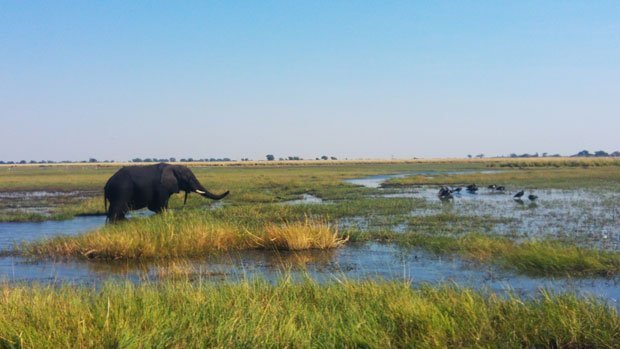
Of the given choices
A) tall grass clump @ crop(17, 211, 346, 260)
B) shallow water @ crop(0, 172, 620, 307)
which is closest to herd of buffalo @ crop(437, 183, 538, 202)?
shallow water @ crop(0, 172, 620, 307)

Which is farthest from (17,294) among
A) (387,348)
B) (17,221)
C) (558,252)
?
(17,221)

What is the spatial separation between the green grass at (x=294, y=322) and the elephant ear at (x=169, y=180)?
10.4 metres

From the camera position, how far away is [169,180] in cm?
1702

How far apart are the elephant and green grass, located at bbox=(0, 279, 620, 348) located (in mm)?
Result: 9568

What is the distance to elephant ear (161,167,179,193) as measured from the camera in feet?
55.2

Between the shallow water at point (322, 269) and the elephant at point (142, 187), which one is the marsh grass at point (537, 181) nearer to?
the elephant at point (142, 187)

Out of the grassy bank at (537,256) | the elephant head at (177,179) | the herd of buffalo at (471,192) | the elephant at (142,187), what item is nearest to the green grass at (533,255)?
the grassy bank at (537,256)

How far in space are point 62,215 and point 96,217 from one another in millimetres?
1236

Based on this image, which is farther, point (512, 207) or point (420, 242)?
point (512, 207)

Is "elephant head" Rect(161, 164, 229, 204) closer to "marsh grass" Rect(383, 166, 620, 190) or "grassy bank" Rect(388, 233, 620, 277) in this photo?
"grassy bank" Rect(388, 233, 620, 277)

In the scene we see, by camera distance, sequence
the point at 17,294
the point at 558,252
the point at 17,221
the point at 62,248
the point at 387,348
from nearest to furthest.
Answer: the point at 387,348, the point at 17,294, the point at 558,252, the point at 62,248, the point at 17,221

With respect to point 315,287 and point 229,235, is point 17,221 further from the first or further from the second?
point 315,287

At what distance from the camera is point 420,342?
5207 mm

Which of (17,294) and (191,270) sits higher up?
(17,294)
